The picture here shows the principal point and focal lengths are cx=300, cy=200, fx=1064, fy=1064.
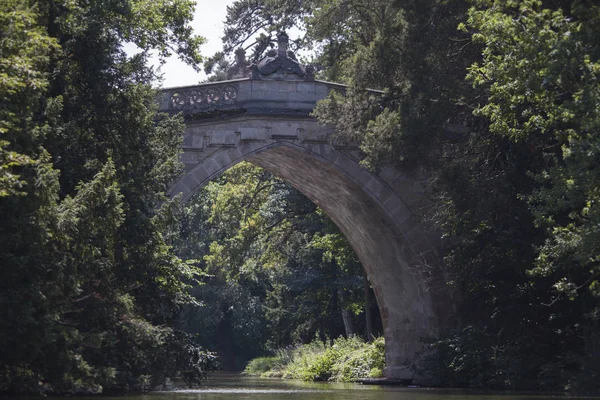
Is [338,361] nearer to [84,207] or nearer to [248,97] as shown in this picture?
[248,97]

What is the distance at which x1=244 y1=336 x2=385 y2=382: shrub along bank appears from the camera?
27.4 meters

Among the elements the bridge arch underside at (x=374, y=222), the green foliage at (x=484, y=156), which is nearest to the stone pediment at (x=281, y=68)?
the green foliage at (x=484, y=156)

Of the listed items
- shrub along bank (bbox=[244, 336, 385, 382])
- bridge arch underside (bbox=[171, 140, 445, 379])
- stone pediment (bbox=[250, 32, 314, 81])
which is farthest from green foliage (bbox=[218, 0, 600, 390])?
shrub along bank (bbox=[244, 336, 385, 382])

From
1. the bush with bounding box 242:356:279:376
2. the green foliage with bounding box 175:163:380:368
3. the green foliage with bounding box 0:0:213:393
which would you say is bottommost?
the green foliage with bounding box 0:0:213:393

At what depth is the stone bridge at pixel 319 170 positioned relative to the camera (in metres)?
23.2

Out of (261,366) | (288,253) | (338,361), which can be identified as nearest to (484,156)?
(338,361)

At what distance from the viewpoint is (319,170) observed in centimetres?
2488

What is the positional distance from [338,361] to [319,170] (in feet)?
22.1

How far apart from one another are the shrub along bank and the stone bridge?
3.52 feet

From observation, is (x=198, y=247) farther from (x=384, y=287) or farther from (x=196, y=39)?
(x=196, y=39)

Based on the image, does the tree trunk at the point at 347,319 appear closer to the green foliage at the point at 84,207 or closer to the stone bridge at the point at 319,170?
the stone bridge at the point at 319,170

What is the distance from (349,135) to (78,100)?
738cm

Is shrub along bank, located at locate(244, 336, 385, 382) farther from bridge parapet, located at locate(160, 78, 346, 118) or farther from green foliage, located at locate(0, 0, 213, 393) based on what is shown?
green foliage, located at locate(0, 0, 213, 393)

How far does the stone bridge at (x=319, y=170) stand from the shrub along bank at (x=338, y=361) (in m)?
1.07
